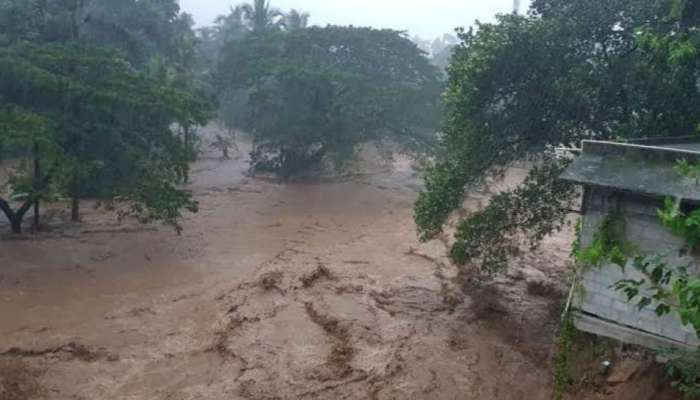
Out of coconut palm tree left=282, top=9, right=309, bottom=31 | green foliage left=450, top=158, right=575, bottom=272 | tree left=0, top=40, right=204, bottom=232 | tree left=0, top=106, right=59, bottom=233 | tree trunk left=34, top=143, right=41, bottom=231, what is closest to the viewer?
green foliage left=450, top=158, right=575, bottom=272

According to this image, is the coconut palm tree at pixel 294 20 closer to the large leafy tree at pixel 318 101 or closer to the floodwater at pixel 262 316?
the large leafy tree at pixel 318 101

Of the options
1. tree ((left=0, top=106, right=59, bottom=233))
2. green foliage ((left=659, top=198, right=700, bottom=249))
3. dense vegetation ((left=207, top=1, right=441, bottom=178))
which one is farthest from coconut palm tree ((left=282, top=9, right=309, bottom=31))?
green foliage ((left=659, top=198, right=700, bottom=249))

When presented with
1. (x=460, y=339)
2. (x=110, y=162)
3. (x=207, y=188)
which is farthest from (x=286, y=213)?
(x=460, y=339)

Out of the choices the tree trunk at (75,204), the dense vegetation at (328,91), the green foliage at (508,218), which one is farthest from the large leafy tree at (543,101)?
the dense vegetation at (328,91)

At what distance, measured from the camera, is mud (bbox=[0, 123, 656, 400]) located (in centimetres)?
995

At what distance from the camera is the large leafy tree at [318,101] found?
26000 mm

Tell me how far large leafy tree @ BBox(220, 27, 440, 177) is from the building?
17562 millimetres

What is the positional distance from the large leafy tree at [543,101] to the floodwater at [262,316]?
190 centimetres

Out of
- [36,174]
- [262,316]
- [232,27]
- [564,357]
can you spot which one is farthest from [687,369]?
[232,27]

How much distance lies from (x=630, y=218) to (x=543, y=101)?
4.36m

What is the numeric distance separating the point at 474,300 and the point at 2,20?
50.9 ft

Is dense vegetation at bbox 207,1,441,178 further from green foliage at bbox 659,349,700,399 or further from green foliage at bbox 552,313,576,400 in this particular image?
green foliage at bbox 659,349,700,399

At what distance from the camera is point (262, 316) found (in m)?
12.5

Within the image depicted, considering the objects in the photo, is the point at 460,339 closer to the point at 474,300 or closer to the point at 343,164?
the point at 474,300
